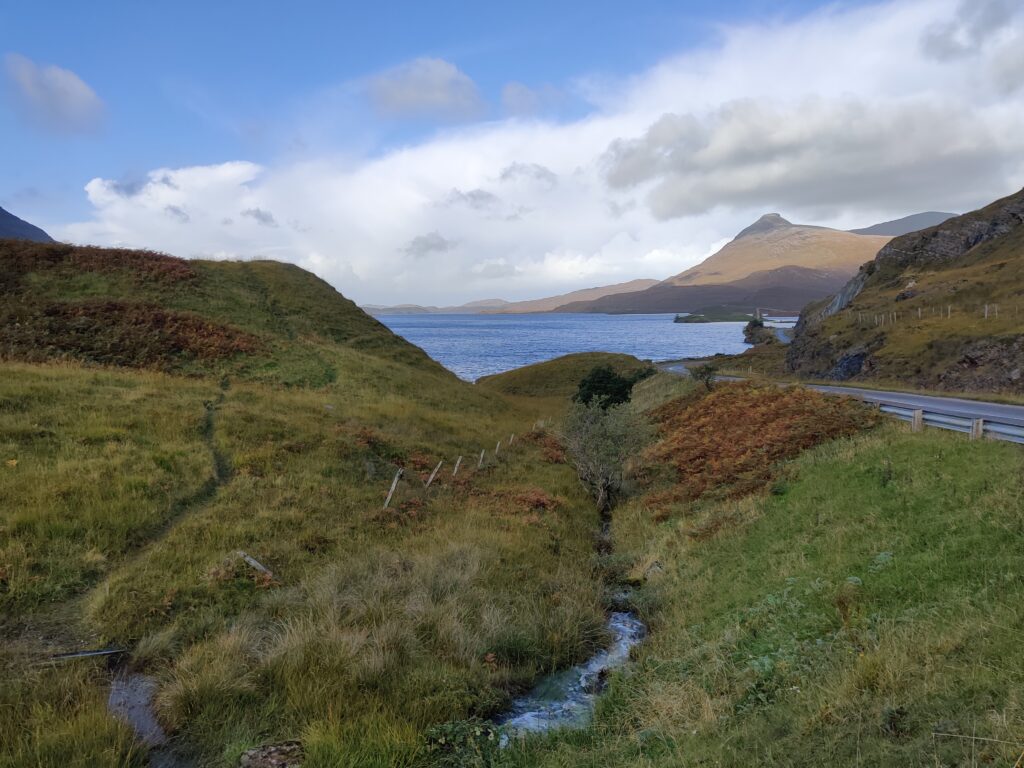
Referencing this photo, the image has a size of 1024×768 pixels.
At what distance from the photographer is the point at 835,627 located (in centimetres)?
734

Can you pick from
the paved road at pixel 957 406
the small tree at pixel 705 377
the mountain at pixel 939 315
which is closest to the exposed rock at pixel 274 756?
the paved road at pixel 957 406

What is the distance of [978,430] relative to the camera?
1245cm

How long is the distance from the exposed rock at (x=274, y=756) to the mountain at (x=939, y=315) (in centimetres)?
4291

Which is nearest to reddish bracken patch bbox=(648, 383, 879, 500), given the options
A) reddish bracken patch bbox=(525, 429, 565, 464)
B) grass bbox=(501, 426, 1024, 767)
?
grass bbox=(501, 426, 1024, 767)

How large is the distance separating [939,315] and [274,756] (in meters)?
62.2

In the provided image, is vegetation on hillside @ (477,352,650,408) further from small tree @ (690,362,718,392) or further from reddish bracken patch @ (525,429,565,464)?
reddish bracken patch @ (525,429,565,464)

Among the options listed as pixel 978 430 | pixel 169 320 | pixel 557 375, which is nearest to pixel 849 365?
pixel 557 375

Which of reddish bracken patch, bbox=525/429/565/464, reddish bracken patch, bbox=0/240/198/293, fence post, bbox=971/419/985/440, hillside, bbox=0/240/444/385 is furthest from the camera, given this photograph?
reddish bracken patch, bbox=0/240/198/293

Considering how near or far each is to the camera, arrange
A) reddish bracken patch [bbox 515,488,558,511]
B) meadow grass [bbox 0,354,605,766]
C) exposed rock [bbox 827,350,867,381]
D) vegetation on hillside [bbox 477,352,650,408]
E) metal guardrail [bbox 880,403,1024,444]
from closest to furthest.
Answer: meadow grass [bbox 0,354,605,766], metal guardrail [bbox 880,403,1024,444], reddish bracken patch [bbox 515,488,558,511], exposed rock [bbox 827,350,867,381], vegetation on hillside [bbox 477,352,650,408]

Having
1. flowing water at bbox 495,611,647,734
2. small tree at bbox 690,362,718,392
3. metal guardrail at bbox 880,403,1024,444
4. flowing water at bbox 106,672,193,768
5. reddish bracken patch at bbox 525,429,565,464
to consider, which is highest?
metal guardrail at bbox 880,403,1024,444

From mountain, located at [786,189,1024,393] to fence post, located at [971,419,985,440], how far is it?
29.0 metres

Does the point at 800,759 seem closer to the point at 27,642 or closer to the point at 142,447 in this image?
the point at 27,642

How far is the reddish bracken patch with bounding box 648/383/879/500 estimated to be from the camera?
1697 centimetres

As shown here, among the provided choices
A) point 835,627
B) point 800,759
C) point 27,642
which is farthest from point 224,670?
point 835,627
